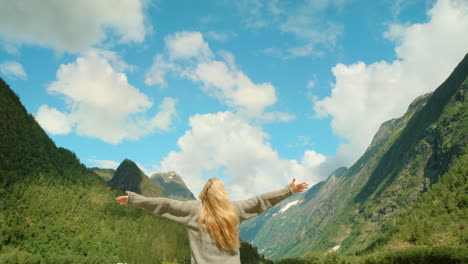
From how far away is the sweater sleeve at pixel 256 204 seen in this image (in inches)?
222

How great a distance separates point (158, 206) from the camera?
579 centimetres

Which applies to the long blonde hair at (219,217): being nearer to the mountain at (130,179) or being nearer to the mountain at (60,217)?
the mountain at (60,217)

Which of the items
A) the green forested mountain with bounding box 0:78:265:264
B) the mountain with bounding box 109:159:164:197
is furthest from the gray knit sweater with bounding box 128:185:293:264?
the mountain with bounding box 109:159:164:197

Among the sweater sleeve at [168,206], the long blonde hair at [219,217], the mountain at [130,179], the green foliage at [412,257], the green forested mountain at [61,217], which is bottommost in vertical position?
the green foliage at [412,257]

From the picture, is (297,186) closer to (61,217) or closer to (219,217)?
(219,217)

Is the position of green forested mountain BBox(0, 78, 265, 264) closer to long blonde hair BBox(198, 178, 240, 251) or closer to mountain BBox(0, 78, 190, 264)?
Answer: mountain BBox(0, 78, 190, 264)

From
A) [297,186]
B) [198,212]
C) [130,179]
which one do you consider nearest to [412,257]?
[297,186]

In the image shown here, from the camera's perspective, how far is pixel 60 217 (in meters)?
35.1

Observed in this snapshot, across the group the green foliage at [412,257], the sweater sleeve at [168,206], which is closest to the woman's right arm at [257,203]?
the sweater sleeve at [168,206]

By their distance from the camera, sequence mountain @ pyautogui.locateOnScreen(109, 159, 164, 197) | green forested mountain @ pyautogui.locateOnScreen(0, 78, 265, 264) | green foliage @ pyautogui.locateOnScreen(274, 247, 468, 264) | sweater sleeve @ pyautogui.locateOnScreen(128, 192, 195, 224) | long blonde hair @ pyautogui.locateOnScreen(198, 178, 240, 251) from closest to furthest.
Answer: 1. long blonde hair @ pyautogui.locateOnScreen(198, 178, 240, 251)
2. sweater sleeve @ pyautogui.locateOnScreen(128, 192, 195, 224)
3. green foliage @ pyautogui.locateOnScreen(274, 247, 468, 264)
4. green forested mountain @ pyautogui.locateOnScreen(0, 78, 265, 264)
5. mountain @ pyautogui.locateOnScreen(109, 159, 164, 197)

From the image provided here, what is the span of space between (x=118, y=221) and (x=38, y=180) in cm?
977

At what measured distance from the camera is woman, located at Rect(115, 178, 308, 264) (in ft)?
17.3

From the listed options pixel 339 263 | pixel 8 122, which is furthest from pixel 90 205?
pixel 339 263

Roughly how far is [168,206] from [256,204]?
1403mm
